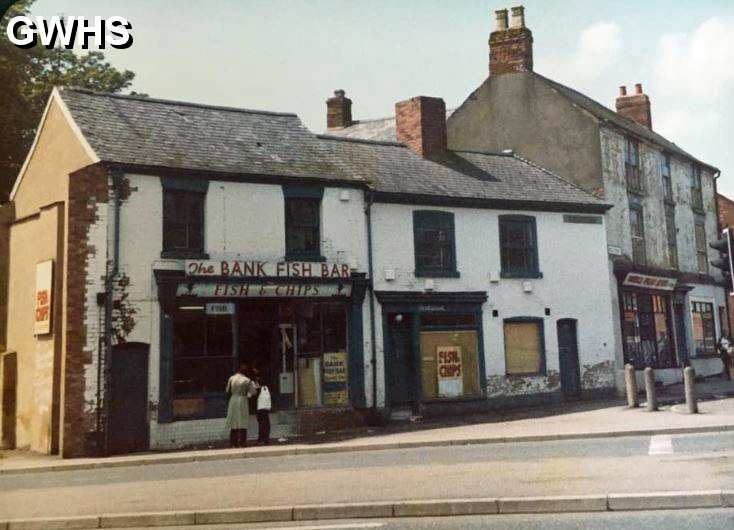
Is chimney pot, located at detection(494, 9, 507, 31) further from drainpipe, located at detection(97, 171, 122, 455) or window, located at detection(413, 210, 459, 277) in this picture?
drainpipe, located at detection(97, 171, 122, 455)

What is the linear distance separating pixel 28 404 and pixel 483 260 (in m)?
12.9

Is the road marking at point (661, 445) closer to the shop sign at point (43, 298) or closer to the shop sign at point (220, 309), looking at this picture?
the shop sign at point (220, 309)

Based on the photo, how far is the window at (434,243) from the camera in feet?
72.9

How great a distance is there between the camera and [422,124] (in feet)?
82.7

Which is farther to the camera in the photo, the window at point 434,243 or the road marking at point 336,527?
the window at point 434,243

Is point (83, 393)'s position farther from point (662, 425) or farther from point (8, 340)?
point (662, 425)

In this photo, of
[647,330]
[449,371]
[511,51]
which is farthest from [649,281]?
[449,371]

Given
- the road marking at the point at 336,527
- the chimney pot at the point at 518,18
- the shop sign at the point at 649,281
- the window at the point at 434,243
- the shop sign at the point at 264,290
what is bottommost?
the road marking at the point at 336,527

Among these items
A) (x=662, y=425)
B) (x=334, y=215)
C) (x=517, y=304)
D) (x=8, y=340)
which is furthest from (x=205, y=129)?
(x=662, y=425)

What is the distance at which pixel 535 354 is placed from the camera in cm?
2356

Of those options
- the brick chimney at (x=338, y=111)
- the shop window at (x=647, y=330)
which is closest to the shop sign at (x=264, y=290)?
the shop window at (x=647, y=330)

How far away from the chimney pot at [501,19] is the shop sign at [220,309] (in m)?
16.7

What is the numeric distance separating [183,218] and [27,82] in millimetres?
16639

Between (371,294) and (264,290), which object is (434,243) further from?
(264,290)
